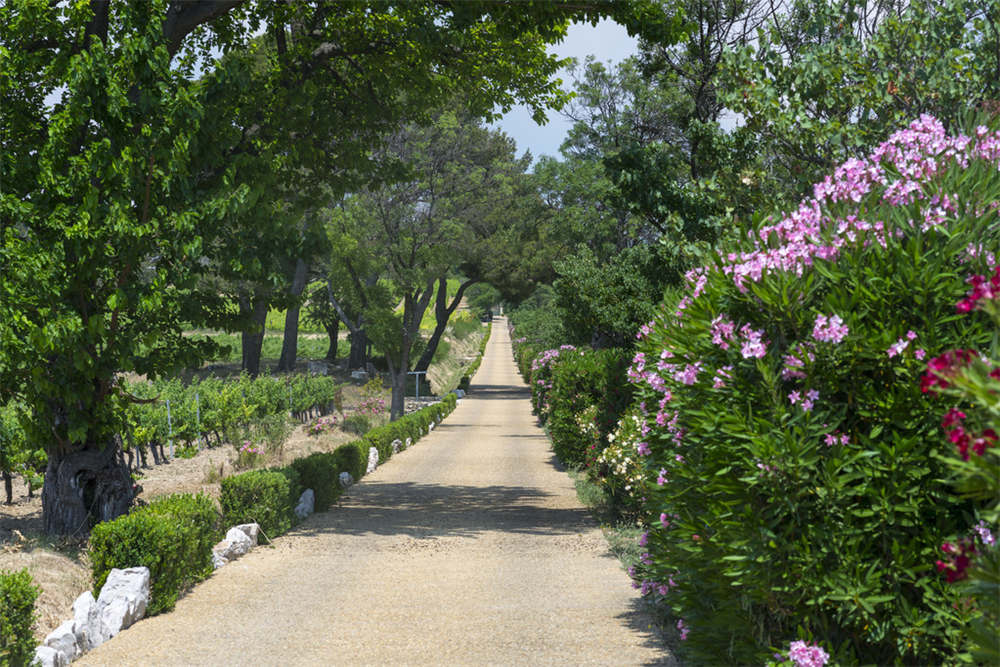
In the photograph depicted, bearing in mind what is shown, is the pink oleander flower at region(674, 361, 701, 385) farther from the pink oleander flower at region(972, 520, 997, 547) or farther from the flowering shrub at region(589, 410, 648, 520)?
the flowering shrub at region(589, 410, 648, 520)

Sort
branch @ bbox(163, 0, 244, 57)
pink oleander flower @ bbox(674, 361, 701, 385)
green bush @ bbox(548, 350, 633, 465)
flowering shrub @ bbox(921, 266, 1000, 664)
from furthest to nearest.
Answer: green bush @ bbox(548, 350, 633, 465)
branch @ bbox(163, 0, 244, 57)
pink oleander flower @ bbox(674, 361, 701, 385)
flowering shrub @ bbox(921, 266, 1000, 664)

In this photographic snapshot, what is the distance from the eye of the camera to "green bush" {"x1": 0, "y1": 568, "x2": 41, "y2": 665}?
5.86 metres

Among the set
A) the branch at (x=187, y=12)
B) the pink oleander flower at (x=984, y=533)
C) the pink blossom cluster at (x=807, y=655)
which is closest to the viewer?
the pink oleander flower at (x=984, y=533)

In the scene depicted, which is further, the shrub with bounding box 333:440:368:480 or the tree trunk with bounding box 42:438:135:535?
the shrub with bounding box 333:440:368:480

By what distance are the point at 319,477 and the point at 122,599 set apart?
22.7ft

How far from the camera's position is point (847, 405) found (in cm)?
442

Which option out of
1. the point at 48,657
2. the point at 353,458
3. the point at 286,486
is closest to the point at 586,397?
the point at 353,458

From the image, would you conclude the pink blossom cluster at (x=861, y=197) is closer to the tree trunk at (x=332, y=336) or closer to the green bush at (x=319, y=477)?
the green bush at (x=319, y=477)

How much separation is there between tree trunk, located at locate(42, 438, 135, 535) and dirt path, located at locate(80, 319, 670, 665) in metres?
1.85

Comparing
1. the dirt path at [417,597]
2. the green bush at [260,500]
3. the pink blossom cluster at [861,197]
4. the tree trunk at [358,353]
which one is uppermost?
the pink blossom cluster at [861,197]

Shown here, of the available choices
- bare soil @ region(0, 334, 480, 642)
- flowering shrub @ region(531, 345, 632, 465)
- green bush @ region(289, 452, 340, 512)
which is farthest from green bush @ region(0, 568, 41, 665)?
flowering shrub @ region(531, 345, 632, 465)

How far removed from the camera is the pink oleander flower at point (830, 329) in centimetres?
431

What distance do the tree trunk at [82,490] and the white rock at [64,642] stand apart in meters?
3.95

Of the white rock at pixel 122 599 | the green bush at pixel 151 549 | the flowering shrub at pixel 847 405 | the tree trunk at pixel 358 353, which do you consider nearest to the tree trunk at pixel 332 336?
the tree trunk at pixel 358 353
